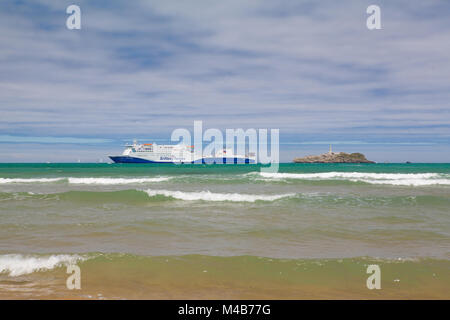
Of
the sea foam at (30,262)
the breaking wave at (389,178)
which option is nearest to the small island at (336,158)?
the breaking wave at (389,178)

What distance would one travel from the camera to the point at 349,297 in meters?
4.68

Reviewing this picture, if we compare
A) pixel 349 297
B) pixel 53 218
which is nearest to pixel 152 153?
pixel 53 218

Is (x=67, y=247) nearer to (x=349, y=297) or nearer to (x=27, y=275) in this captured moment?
(x=27, y=275)

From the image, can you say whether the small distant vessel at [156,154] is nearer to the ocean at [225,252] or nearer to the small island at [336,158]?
the small island at [336,158]

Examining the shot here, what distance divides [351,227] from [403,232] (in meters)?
1.20

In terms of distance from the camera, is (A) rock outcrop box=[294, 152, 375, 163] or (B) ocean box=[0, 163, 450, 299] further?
(A) rock outcrop box=[294, 152, 375, 163]

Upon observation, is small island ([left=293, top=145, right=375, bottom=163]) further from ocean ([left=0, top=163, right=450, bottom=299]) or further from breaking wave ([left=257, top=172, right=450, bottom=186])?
ocean ([left=0, top=163, right=450, bottom=299])

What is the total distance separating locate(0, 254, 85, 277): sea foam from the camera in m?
5.52

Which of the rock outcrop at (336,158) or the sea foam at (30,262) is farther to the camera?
the rock outcrop at (336,158)

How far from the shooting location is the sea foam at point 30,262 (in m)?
5.52

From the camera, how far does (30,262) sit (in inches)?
227

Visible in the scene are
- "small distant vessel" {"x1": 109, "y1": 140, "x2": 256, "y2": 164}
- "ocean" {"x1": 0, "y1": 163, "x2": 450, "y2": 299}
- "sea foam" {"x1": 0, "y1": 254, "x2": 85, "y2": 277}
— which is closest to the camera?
"ocean" {"x1": 0, "y1": 163, "x2": 450, "y2": 299}

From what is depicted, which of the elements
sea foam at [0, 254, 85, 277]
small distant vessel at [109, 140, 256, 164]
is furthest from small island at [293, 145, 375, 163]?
sea foam at [0, 254, 85, 277]
